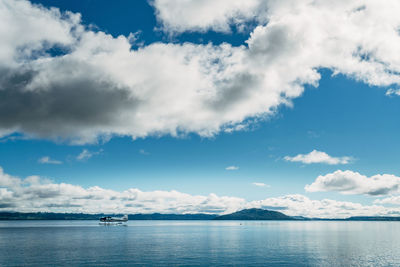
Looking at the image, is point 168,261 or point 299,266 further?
point 168,261

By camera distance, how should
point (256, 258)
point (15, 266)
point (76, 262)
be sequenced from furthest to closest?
point (256, 258)
point (76, 262)
point (15, 266)

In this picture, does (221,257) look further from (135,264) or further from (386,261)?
(386,261)

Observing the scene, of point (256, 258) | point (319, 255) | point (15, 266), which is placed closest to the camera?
point (15, 266)

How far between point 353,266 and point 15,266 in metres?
91.6

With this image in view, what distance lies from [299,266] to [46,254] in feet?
270

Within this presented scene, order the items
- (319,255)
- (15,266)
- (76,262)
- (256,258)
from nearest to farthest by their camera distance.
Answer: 1. (15,266)
2. (76,262)
3. (256,258)
4. (319,255)

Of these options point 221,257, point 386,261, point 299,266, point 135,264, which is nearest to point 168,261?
point 135,264

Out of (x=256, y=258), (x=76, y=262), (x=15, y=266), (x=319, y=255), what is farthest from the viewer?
(x=319, y=255)

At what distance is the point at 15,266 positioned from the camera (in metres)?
83.3

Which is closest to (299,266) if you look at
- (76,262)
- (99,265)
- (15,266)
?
(99,265)

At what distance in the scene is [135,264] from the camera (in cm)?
8538

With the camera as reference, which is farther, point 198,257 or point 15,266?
point 198,257

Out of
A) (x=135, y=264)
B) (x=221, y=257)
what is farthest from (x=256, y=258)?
(x=135, y=264)

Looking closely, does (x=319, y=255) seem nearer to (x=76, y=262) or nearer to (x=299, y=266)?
(x=299, y=266)
